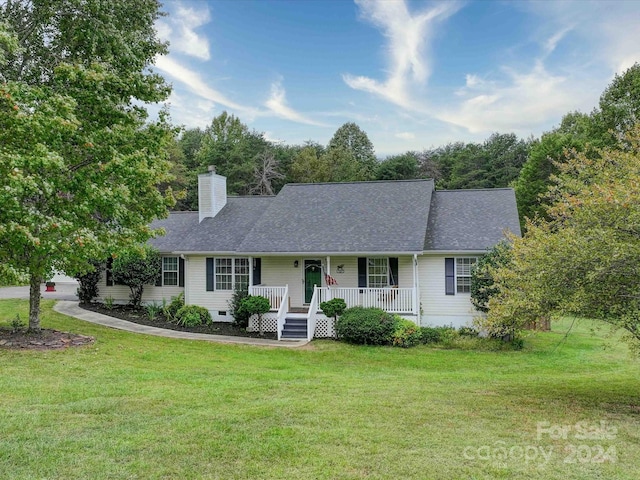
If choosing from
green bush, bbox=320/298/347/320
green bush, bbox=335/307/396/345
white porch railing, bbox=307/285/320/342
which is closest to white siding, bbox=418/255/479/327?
green bush, bbox=335/307/396/345

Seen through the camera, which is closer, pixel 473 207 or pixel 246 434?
pixel 246 434

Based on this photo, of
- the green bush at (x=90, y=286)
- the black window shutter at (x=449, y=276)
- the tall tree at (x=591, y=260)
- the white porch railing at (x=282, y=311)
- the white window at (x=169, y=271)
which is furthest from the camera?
the green bush at (x=90, y=286)

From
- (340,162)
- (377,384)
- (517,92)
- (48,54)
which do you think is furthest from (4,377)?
(340,162)

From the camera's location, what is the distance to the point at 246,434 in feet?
17.0

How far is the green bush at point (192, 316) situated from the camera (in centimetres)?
1664

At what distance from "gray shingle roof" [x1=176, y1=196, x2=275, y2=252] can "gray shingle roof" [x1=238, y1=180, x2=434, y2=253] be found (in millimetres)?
794

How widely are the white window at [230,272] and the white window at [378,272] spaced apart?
16.2 feet

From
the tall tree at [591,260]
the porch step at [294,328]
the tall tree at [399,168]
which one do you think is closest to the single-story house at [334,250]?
the porch step at [294,328]

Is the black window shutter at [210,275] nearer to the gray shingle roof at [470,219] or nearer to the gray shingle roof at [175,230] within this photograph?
the gray shingle roof at [175,230]

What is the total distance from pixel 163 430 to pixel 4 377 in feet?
15.3

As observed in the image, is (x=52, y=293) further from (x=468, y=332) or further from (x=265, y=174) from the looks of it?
(x=468, y=332)

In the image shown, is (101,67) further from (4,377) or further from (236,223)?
(236,223)

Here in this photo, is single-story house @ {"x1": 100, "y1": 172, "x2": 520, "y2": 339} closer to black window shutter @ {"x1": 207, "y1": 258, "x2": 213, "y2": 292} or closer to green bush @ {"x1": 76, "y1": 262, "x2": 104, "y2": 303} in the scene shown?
black window shutter @ {"x1": 207, "y1": 258, "x2": 213, "y2": 292}

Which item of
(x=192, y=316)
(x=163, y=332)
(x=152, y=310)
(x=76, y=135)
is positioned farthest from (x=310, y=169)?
(x=76, y=135)
